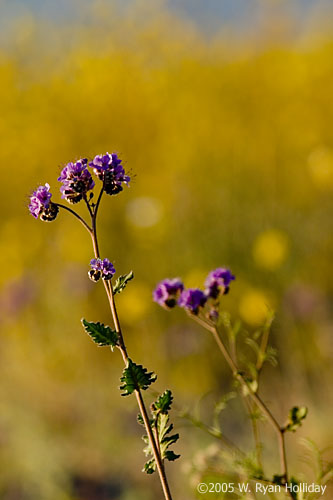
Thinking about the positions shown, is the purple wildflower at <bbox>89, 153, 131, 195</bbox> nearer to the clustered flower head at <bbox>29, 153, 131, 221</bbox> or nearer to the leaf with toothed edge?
the clustered flower head at <bbox>29, 153, 131, 221</bbox>

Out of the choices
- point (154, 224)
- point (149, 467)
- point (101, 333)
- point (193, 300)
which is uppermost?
point (154, 224)

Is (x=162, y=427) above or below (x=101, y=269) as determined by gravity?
below

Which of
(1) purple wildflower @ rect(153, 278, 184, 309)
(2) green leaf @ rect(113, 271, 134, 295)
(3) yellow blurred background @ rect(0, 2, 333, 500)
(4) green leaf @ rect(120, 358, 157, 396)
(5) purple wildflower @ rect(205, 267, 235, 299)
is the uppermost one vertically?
(3) yellow blurred background @ rect(0, 2, 333, 500)

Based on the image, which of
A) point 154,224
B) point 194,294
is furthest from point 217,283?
point 154,224

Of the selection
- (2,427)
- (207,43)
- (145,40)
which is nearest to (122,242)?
(2,427)

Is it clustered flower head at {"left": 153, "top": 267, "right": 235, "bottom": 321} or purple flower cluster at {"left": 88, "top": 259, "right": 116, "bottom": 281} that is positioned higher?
clustered flower head at {"left": 153, "top": 267, "right": 235, "bottom": 321}

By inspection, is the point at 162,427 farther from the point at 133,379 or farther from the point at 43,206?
the point at 43,206

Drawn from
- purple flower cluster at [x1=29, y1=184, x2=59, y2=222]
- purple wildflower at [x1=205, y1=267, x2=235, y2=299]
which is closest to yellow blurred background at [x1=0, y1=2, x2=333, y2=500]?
purple wildflower at [x1=205, y1=267, x2=235, y2=299]

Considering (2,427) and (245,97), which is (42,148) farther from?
(2,427)
